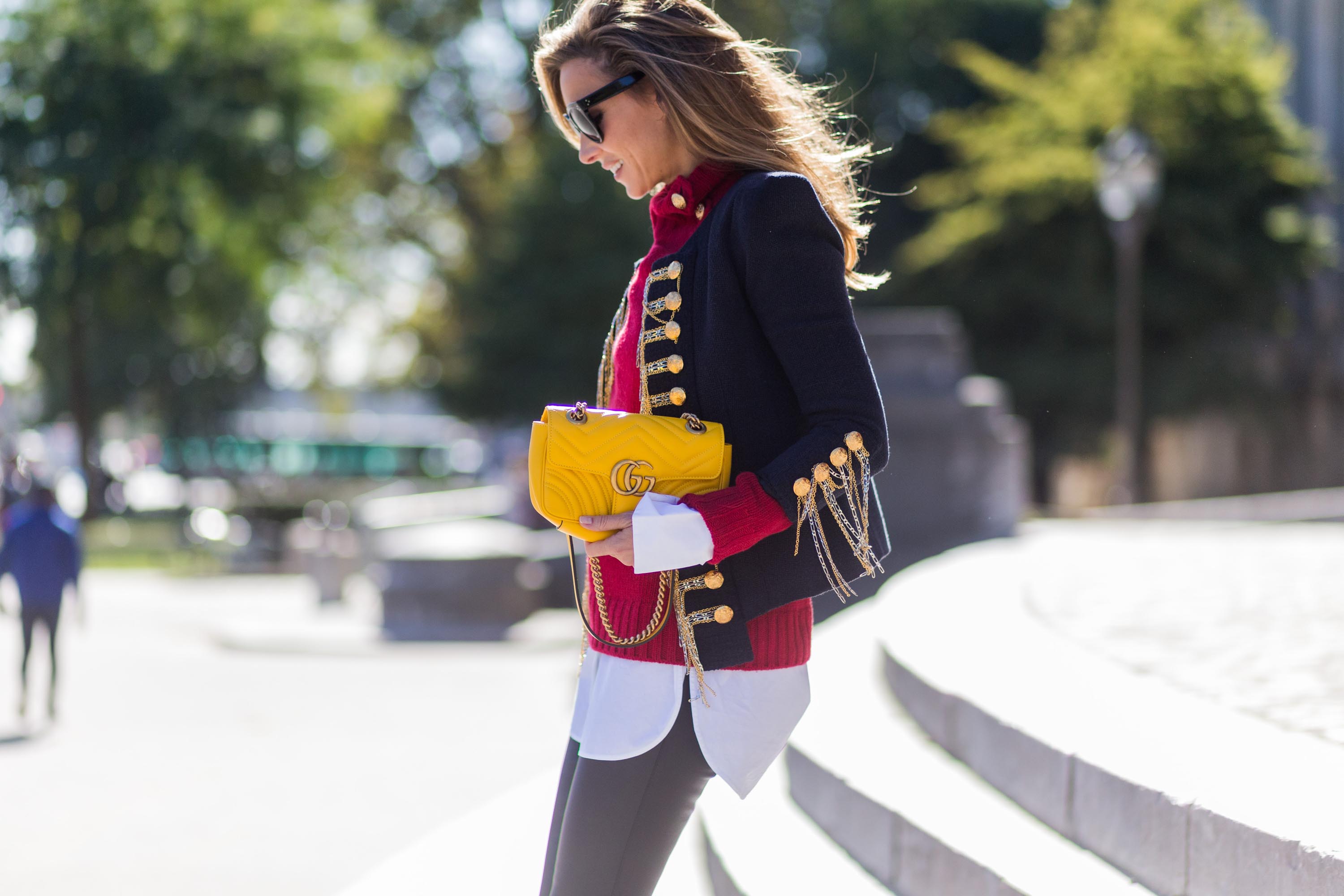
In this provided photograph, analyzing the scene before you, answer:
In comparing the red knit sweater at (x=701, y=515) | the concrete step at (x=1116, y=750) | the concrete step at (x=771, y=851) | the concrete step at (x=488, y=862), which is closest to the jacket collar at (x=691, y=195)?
the red knit sweater at (x=701, y=515)

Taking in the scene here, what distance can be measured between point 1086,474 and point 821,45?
1319cm

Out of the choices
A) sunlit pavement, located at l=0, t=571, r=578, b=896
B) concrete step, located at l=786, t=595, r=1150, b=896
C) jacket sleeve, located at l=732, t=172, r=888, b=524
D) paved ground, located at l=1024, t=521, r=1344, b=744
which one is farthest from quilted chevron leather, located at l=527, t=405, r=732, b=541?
sunlit pavement, located at l=0, t=571, r=578, b=896

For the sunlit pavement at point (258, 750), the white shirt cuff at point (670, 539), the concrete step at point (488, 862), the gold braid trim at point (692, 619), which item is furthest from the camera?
the sunlit pavement at point (258, 750)

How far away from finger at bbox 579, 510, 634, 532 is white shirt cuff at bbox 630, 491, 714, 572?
0.10ft

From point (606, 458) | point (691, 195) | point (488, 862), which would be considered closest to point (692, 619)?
point (606, 458)

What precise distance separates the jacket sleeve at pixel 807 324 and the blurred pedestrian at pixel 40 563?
8317 millimetres

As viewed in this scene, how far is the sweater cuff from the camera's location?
2027 mm

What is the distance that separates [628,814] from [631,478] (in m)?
0.53

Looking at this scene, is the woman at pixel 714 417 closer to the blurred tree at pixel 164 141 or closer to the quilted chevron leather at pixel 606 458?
the quilted chevron leather at pixel 606 458

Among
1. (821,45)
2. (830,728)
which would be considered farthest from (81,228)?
(830,728)

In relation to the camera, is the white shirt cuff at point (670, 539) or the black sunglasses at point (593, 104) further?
the black sunglasses at point (593, 104)

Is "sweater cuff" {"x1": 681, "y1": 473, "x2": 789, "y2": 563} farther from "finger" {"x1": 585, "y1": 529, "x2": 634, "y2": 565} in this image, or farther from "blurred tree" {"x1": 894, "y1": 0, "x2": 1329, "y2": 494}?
"blurred tree" {"x1": 894, "y1": 0, "x2": 1329, "y2": 494}

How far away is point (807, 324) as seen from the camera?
6.71 feet

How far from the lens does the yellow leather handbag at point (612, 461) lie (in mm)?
2072
